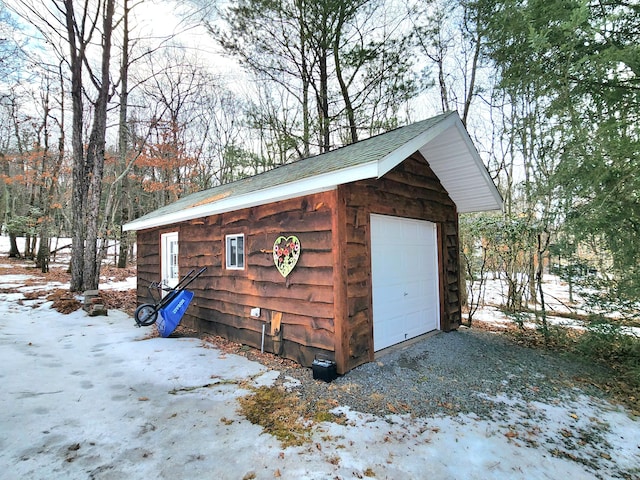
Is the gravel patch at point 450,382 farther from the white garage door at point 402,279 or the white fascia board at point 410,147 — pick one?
the white fascia board at point 410,147

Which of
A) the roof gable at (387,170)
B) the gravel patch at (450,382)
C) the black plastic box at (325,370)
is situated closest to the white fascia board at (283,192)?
the roof gable at (387,170)

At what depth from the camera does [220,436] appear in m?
2.51

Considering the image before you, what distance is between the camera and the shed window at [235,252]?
17.0 feet

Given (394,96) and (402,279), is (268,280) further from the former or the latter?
(394,96)

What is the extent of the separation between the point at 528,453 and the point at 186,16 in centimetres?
1146

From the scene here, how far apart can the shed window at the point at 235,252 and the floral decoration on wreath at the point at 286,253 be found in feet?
3.09

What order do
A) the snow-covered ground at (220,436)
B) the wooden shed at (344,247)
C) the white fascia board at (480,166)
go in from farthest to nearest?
the white fascia board at (480,166)
the wooden shed at (344,247)
the snow-covered ground at (220,436)

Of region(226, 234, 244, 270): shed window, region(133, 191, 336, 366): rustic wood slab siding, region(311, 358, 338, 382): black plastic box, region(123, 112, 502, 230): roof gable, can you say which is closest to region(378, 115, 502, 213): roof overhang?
region(123, 112, 502, 230): roof gable

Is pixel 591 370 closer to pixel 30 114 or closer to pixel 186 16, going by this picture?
pixel 186 16

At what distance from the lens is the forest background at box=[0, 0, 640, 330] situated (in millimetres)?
3445

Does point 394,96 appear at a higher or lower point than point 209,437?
higher

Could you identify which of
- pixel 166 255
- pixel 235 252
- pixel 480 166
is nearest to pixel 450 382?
pixel 480 166

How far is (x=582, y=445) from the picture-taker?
2494mm

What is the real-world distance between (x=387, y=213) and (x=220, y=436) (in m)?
3.20
